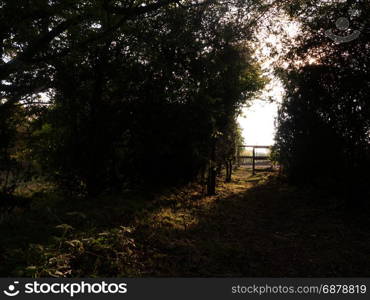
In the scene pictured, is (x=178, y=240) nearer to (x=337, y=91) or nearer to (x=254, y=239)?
(x=254, y=239)

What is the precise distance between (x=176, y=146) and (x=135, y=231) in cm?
489

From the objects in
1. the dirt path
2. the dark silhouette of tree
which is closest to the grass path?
the dirt path

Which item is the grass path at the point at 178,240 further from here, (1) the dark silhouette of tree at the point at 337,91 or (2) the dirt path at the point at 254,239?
(1) the dark silhouette of tree at the point at 337,91

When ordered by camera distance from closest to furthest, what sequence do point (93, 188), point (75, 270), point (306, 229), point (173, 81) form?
point (75, 270) → point (306, 229) → point (93, 188) → point (173, 81)

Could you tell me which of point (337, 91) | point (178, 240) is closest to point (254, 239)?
point (178, 240)

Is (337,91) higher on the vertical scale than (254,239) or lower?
higher

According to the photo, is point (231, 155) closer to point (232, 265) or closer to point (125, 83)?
point (125, 83)

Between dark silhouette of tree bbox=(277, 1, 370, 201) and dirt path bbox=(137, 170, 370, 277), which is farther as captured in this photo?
dark silhouette of tree bbox=(277, 1, 370, 201)

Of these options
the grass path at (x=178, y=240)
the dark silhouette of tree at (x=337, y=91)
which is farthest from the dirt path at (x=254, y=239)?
the dark silhouette of tree at (x=337, y=91)

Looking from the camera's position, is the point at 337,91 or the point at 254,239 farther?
the point at 337,91

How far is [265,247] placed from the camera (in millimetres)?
5473

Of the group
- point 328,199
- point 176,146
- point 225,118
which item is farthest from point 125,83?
point 328,199

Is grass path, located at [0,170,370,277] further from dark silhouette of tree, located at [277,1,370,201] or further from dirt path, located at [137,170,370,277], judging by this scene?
dark silhouette of tree, located at [277,1,370,201]

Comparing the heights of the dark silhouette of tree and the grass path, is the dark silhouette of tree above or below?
above
